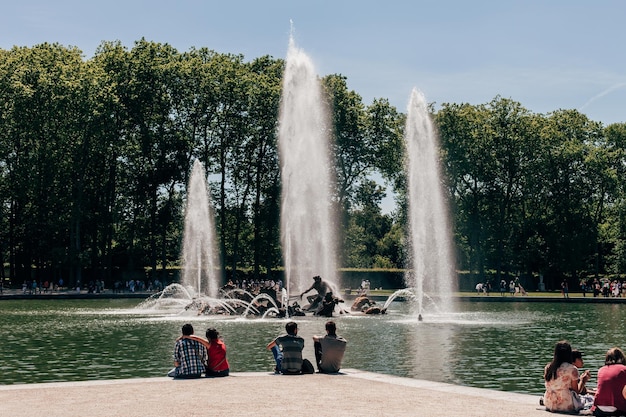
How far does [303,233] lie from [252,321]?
25975 mm

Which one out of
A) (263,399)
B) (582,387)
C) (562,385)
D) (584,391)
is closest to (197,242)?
(263,399)

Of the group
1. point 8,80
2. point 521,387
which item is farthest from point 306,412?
point 8,80

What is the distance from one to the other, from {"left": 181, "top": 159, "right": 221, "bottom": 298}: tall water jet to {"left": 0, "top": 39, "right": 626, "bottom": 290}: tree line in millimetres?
1827

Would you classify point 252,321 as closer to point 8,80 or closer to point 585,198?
point 8,80

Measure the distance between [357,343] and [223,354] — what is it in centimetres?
1210

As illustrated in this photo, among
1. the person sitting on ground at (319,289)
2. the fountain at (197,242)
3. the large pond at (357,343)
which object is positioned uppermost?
the fountain at (197,242)

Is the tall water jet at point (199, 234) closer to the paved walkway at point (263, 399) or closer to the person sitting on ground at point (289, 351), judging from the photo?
the person sitting on ground at point (289, 351)

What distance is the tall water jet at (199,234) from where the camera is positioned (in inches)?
3113

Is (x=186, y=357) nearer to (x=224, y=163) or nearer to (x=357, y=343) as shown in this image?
(x=357, y=343)

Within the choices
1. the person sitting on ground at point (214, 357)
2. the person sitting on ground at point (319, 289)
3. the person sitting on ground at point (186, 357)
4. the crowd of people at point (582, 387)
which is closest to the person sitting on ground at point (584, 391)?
the crowd of people at point (582, 387)

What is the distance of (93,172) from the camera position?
83.4 metres

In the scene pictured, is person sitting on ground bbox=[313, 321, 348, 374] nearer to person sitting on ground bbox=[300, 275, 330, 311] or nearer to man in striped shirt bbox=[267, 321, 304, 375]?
man in striped shirt bbox=[267, 321, 304, 375]

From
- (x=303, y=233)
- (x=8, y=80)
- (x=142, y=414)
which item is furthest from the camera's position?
(x=8, y=80)

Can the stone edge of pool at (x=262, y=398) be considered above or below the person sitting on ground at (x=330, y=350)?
below
